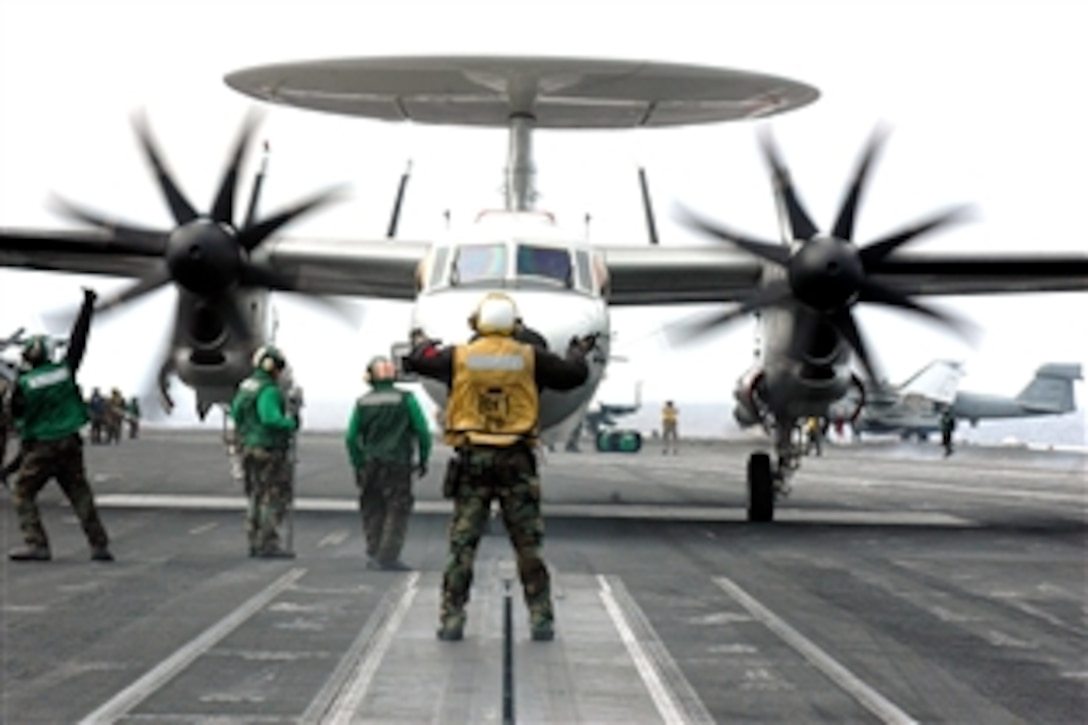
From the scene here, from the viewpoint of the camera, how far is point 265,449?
63.9 ft

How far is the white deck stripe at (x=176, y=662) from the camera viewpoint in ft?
32.8

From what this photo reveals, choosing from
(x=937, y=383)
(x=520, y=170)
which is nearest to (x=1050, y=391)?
(x=937, y=383)

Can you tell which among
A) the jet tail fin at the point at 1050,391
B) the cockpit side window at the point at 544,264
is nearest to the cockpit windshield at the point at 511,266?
the cockpit side window at the point at 544,264

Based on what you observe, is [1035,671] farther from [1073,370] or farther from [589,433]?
[1073,370]

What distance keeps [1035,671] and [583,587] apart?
17.0 ft

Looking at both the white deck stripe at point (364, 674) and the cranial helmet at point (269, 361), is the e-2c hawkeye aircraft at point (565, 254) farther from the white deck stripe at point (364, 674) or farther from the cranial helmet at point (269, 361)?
the white deck stripe at point (364, 674)

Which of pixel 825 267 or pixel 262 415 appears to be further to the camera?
pixel 825 267

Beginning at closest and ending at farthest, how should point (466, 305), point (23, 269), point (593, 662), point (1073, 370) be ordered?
point (593, 662) → point (466, 305) → point (23, 269) → point (1073, 370)

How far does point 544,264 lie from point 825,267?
474 cm

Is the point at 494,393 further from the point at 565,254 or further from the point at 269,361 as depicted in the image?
the point at 565,254

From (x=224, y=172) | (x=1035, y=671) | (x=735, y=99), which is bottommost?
(x=1035, y=671)

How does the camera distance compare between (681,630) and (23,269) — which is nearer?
(681,630)

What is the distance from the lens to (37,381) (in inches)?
715

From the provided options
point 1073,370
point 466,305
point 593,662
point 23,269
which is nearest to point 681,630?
point 593,662
